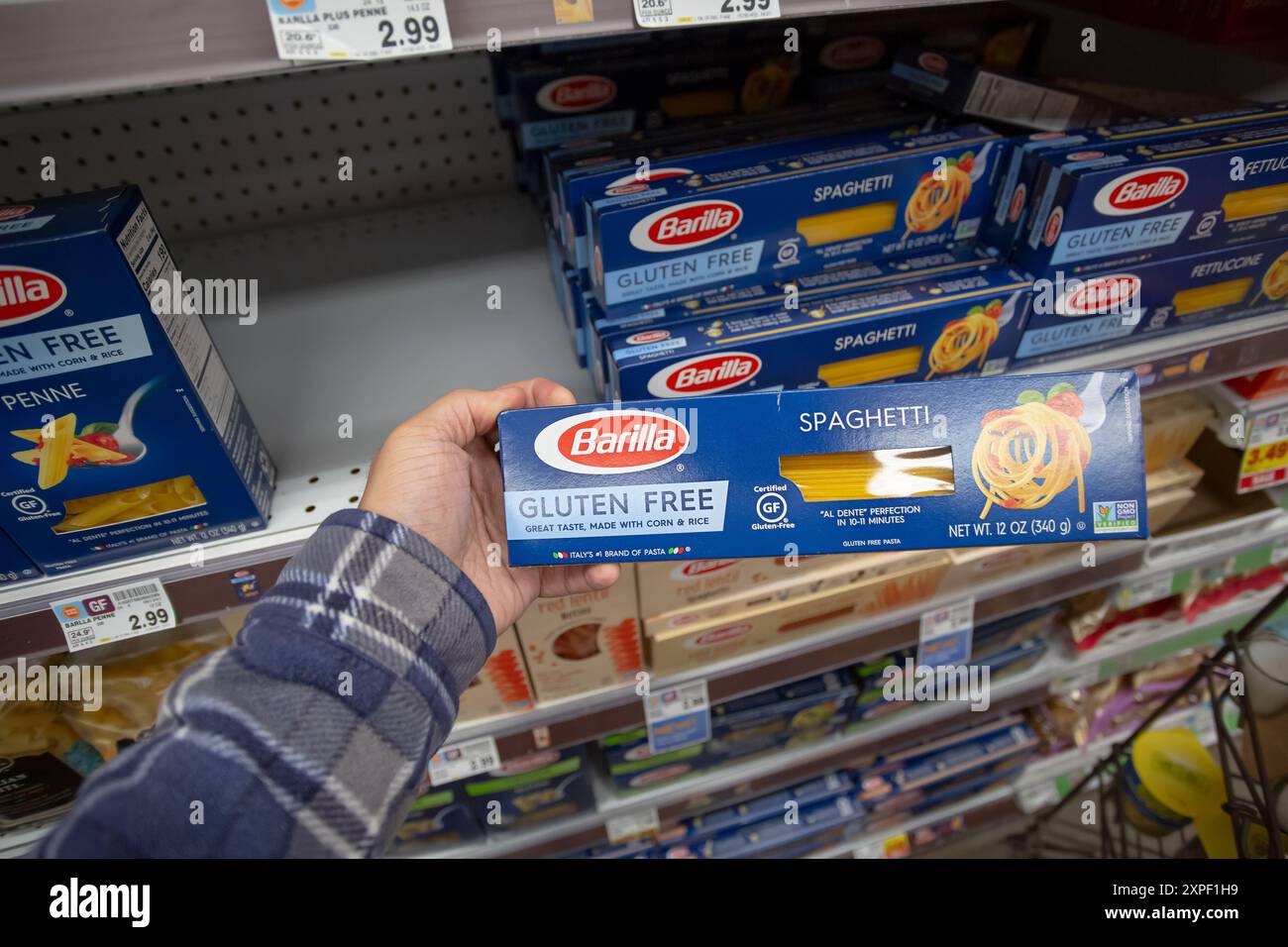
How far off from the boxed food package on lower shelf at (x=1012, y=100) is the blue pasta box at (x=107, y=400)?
3.55ft

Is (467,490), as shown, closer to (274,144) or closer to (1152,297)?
(274,144)

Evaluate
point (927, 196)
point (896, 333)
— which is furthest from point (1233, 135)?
point (896, 333)

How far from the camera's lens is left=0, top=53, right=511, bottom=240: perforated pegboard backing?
45.3 inches

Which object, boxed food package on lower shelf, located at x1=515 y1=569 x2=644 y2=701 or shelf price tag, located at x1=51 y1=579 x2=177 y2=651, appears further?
boxed food package on lower shelf, located at x1=515 y1=569 x2=644 y2=701

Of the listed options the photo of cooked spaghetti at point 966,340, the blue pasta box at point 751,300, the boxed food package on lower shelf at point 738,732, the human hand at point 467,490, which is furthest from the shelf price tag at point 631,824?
the photo of cooked spaghetti at point 966,340

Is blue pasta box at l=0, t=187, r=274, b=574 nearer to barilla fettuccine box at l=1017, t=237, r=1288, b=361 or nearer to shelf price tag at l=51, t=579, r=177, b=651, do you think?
shelf price tag at l=51, t=579, r=177, b=651

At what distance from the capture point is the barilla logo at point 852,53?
4.10 feet

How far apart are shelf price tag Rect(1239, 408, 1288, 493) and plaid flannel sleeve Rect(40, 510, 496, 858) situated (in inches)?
58.3

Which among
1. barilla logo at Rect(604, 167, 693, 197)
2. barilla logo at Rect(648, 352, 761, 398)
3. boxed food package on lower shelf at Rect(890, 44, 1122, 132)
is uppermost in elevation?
boxed food package on lower shelf at Rect(890, 44, 1122, 132)

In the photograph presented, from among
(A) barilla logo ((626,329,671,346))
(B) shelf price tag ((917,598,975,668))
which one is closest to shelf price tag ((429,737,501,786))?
(A) barilla logo ((626,329,671,346))

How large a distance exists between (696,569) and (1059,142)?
2.54ft

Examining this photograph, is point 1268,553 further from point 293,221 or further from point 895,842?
point 293,221

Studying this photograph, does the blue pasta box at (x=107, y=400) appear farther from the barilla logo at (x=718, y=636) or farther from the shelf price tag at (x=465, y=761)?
the barilla logo at (x=718, y=636)
